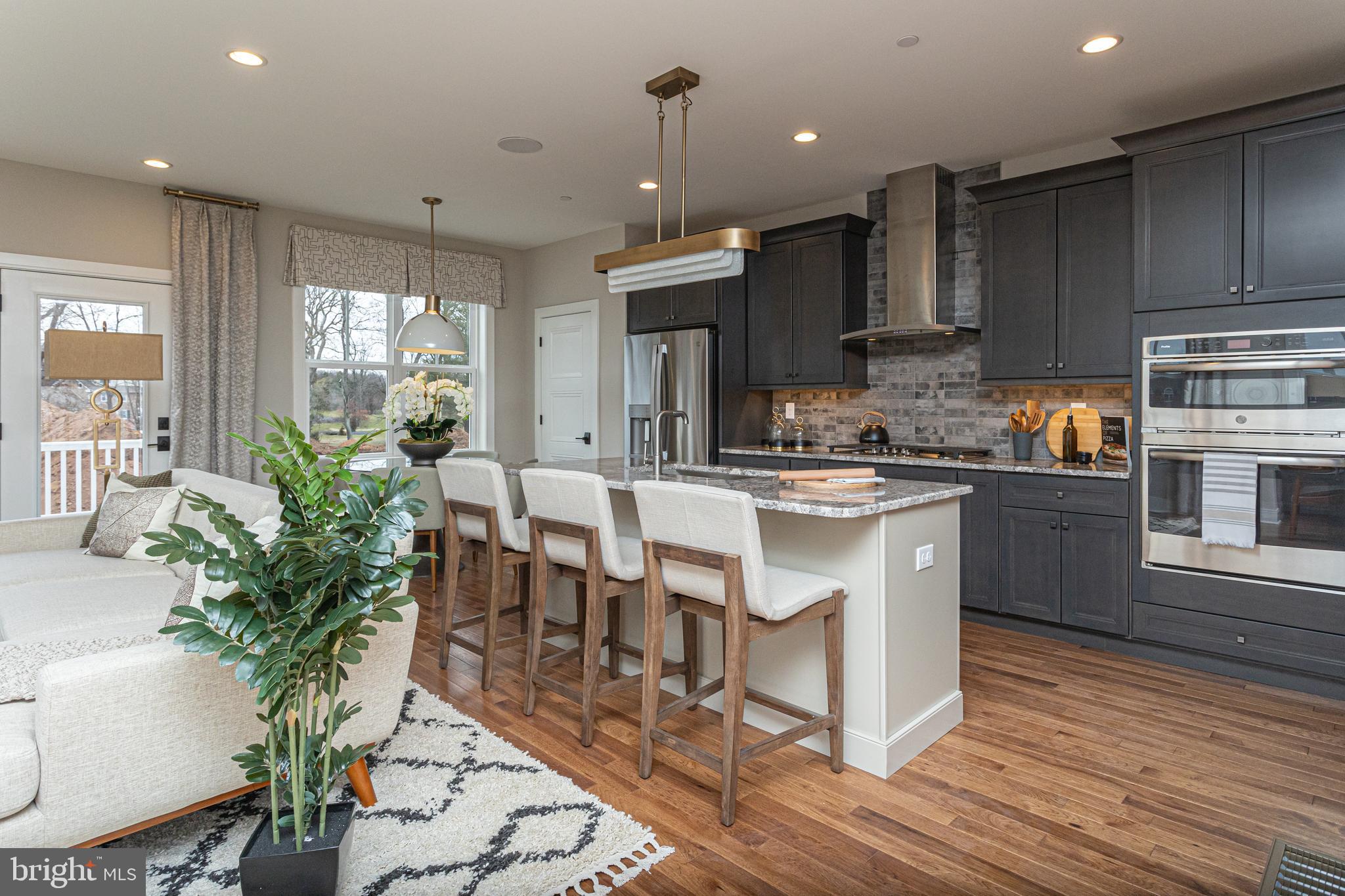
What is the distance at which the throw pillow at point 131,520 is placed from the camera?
344cm

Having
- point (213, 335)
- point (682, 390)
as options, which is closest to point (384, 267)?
point (213, 335)

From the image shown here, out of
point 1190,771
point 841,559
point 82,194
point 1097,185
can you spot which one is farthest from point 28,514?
point 1097,185

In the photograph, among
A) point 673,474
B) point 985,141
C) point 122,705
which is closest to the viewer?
point 122,705

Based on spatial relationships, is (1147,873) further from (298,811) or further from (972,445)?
(972,445)

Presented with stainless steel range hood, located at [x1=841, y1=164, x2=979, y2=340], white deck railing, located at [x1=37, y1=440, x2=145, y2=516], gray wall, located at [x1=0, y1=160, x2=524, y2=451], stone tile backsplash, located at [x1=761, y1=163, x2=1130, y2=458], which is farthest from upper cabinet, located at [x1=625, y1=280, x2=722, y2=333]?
white deck railing, located at [x1=37, y1=440, x2=145, y2=516]

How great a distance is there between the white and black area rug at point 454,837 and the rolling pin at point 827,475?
1.34m

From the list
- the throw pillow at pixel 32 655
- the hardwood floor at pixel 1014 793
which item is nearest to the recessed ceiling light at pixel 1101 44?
the hardwood floor at pixel 1014 793

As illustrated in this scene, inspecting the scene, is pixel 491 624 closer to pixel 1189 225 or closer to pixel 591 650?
pixel 591 650

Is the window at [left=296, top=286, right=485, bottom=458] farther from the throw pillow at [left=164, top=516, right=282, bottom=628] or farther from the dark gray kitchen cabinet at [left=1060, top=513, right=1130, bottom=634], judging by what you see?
the dark gray kitchen cabinet at [left=1060, top=513, right=1130, bottom=634]

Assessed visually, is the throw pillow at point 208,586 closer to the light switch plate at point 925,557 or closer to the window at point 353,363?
the light switch plate at point 925,557

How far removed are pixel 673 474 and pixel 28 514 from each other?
13.8 feet

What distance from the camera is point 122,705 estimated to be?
1683mm

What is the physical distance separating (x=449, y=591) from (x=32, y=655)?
4.79ft

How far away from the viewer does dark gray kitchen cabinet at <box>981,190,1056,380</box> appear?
13.2 ft
